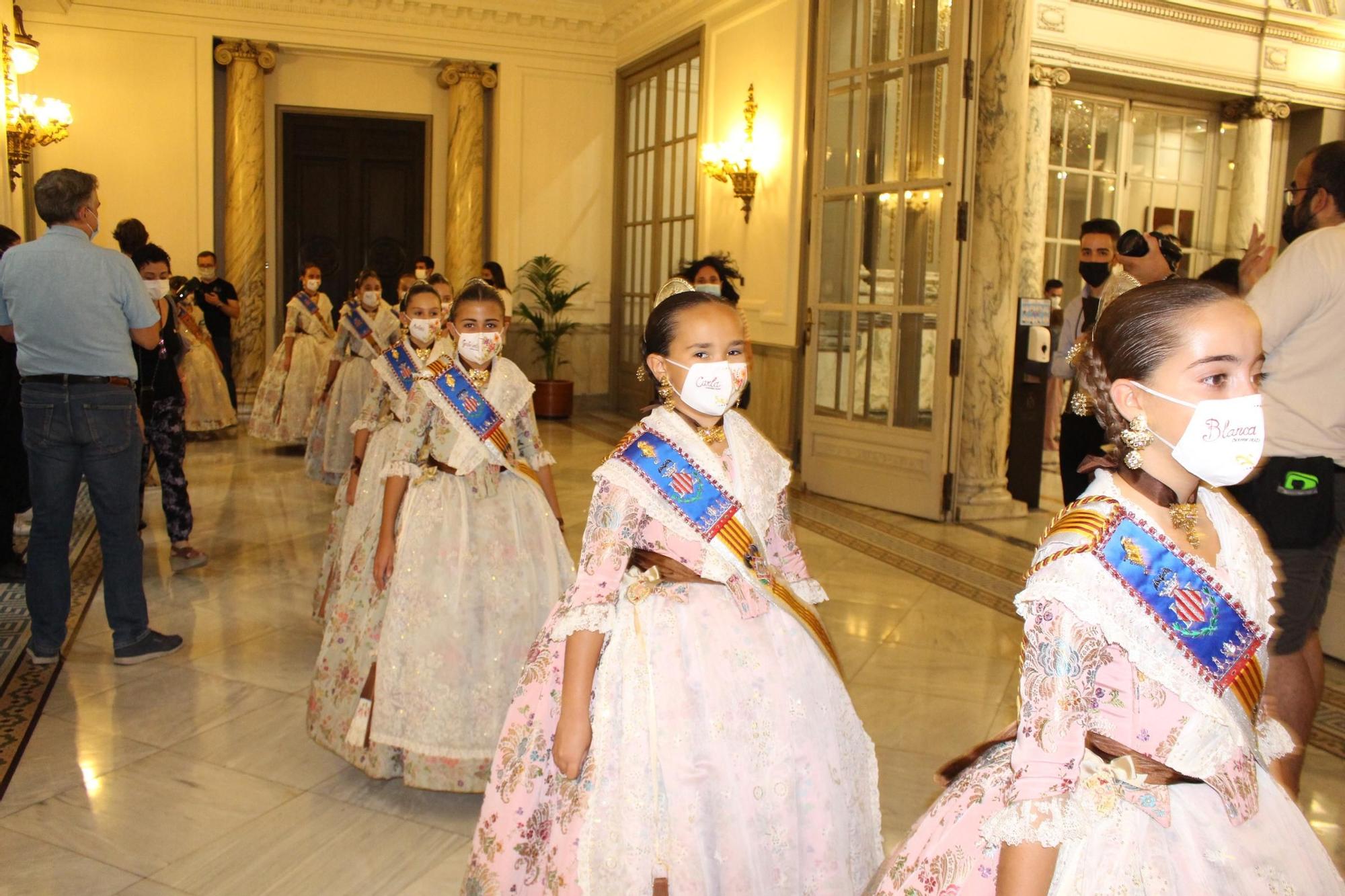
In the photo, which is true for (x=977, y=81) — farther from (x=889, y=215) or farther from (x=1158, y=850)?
(x=1158, y=850)

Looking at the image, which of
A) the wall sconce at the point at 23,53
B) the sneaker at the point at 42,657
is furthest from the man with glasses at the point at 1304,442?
the wall sconce at the point at 23,53

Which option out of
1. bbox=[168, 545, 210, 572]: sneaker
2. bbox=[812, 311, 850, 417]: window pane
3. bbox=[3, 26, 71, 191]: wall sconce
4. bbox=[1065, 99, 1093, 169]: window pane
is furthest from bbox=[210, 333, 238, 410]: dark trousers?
bbox=[1065, 99, 1093, 169]: window pane

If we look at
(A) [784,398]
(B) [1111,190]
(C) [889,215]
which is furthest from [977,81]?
(B) [1111,190]

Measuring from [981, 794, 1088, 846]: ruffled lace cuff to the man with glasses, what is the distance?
4.80ft

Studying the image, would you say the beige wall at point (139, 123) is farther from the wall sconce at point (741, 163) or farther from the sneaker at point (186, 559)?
the sneaker at point (186, 559)

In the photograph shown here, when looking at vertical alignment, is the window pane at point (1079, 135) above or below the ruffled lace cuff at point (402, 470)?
above

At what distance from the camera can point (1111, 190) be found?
8930 mm

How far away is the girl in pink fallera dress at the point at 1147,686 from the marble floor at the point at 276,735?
1501 millimetres

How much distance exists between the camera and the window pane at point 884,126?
6.27 meters

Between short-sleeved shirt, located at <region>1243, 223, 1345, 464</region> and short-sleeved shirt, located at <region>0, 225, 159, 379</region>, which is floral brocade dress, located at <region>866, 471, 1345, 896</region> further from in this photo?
short-sleeved shirt, located at <region>0, 225, 159, 379</region>

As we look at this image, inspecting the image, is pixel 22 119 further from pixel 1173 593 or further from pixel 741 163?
pixel 1173 593

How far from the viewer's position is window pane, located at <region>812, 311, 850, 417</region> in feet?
21.9

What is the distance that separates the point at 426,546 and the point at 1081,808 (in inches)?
78.5

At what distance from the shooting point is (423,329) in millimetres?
3670
